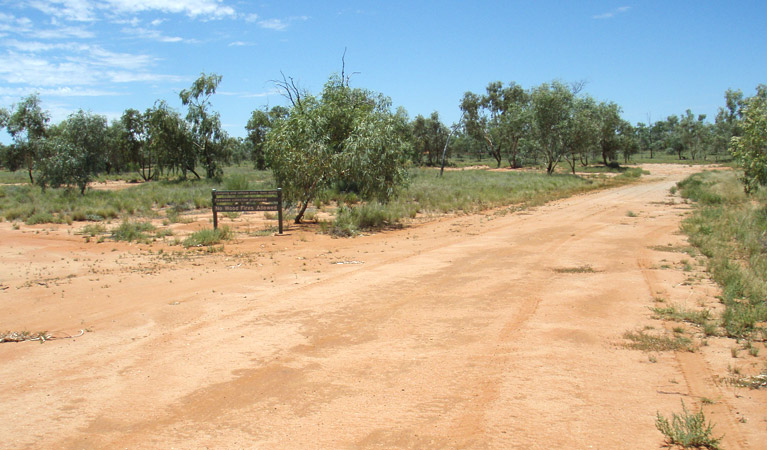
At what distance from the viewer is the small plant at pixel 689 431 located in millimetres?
3986

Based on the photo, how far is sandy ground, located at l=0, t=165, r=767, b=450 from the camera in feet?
14.3

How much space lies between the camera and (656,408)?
183 inches

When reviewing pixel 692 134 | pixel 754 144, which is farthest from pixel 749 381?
pixel 692 134

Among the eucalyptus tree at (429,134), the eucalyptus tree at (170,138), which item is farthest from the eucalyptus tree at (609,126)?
the eucalyptus tree at (170,138)

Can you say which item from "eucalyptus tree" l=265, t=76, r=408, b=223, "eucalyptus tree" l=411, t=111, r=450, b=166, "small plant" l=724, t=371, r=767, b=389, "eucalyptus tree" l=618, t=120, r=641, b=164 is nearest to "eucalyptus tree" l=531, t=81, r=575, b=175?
"eucalyptus tree" l=618, t=120, r=641, b=164

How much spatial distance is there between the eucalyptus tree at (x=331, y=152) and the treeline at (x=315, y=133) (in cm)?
5

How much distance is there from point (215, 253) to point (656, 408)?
409 inches

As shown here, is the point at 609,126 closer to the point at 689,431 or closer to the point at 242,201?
the point at 242,201

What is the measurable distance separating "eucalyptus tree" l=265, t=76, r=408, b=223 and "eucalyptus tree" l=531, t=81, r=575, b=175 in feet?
103

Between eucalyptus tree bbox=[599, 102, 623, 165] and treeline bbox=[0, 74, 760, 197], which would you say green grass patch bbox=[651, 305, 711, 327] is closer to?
treeline bbox=[0, 74, 760, 197]

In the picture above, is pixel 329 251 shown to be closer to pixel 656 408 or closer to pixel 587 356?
pixel 587 356

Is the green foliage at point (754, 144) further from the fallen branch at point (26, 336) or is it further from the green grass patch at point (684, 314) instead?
the fallen branch at point (26, 336)

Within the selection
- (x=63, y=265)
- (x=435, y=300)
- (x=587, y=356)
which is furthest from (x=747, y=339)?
(x=63, y=265)

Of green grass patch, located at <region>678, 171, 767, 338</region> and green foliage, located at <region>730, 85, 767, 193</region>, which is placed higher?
green foliage, located at <region>730, 85, 767, 193</region>
